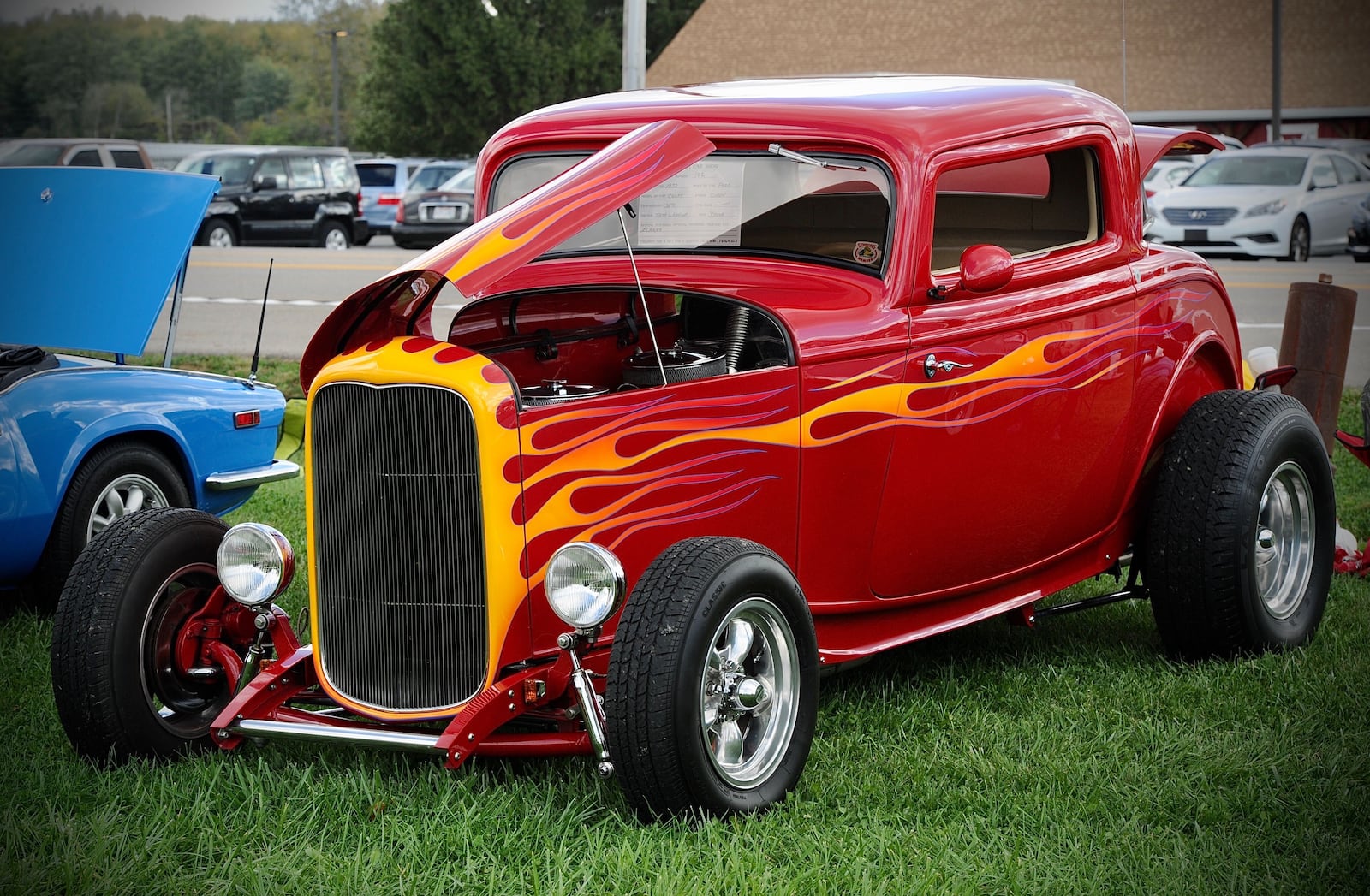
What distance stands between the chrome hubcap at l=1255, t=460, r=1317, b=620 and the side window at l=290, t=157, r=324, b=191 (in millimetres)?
21007

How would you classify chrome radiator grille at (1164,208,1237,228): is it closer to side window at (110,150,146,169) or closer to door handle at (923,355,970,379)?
side window at (110,150,146,169)

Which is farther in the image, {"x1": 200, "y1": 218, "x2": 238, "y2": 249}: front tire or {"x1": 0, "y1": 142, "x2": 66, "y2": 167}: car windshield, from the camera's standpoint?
{"x1": 200, "y1": 218, "x2": 238, "y2": 249}: front tire

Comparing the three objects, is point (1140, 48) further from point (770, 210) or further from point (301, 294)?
point (770, 210)

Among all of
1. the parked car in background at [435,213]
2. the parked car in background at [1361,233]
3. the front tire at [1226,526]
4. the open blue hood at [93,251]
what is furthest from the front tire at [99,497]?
the parked car in background at [1361,233]

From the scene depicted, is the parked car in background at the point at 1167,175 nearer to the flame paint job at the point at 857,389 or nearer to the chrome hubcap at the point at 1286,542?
the chrome hubcap at the point at 1286,542

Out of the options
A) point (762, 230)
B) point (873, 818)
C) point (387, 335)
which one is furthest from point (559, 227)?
point (873, 818)

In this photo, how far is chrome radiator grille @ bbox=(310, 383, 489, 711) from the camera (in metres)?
3.65

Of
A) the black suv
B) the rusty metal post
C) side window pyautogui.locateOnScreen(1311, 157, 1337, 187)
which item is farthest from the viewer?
the black suv

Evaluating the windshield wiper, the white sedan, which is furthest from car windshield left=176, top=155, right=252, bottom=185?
the windshield wiper

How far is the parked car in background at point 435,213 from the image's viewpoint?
915 inches

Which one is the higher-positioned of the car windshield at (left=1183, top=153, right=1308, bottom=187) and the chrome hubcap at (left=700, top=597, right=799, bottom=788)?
the car windshield at (left=1183, top=153, right=1308, bottom=187)

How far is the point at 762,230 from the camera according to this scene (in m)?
4.68

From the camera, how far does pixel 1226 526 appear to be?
4914mm

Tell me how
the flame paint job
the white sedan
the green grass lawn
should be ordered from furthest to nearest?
the white sedan
the flame paint job
the green grass lawn
